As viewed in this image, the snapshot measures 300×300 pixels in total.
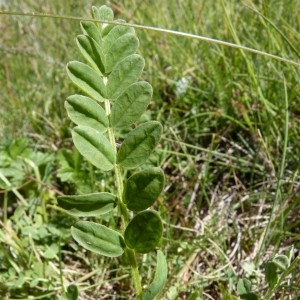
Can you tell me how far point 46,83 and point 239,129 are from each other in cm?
74

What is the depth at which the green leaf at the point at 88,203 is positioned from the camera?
35.2 inches

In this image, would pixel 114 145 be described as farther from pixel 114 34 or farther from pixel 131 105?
pixel 114 34

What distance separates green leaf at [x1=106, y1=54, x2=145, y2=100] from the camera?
0.97 m

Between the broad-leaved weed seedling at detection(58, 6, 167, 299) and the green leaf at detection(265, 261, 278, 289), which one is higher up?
the broad-leaved weed seedling at detection(58, 6, 167, 299)

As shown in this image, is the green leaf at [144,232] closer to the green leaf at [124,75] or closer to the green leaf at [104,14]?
the green leaf at [124,75]

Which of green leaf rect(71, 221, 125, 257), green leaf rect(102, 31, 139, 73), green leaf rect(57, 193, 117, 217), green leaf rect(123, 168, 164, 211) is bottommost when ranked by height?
green leaf rect(71, 221, 125, 257)

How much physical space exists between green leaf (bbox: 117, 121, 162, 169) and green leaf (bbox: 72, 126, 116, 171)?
18mm

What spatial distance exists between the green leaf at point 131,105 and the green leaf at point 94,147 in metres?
0.05

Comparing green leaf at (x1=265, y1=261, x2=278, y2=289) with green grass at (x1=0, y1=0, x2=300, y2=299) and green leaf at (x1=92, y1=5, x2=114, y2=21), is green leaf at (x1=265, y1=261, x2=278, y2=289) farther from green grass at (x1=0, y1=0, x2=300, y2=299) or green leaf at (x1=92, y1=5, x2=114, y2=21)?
green leaf at (x1=92, y1=5, x2=114, y2=21)

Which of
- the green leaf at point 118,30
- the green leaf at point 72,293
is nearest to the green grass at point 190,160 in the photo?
the green leaf at point 72,293

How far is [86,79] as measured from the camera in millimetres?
982

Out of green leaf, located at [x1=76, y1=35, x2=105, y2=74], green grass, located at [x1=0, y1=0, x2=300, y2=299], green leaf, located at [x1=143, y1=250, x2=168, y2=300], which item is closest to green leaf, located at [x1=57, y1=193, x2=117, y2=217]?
green leaf, located at [x1=143, y1=250, x2=168, y2=300]

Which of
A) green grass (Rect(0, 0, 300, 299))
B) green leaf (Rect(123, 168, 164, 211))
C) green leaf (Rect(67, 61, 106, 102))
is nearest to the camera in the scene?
green leaf (Rect(123, 168, 164, 211))

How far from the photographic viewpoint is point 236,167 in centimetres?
162
